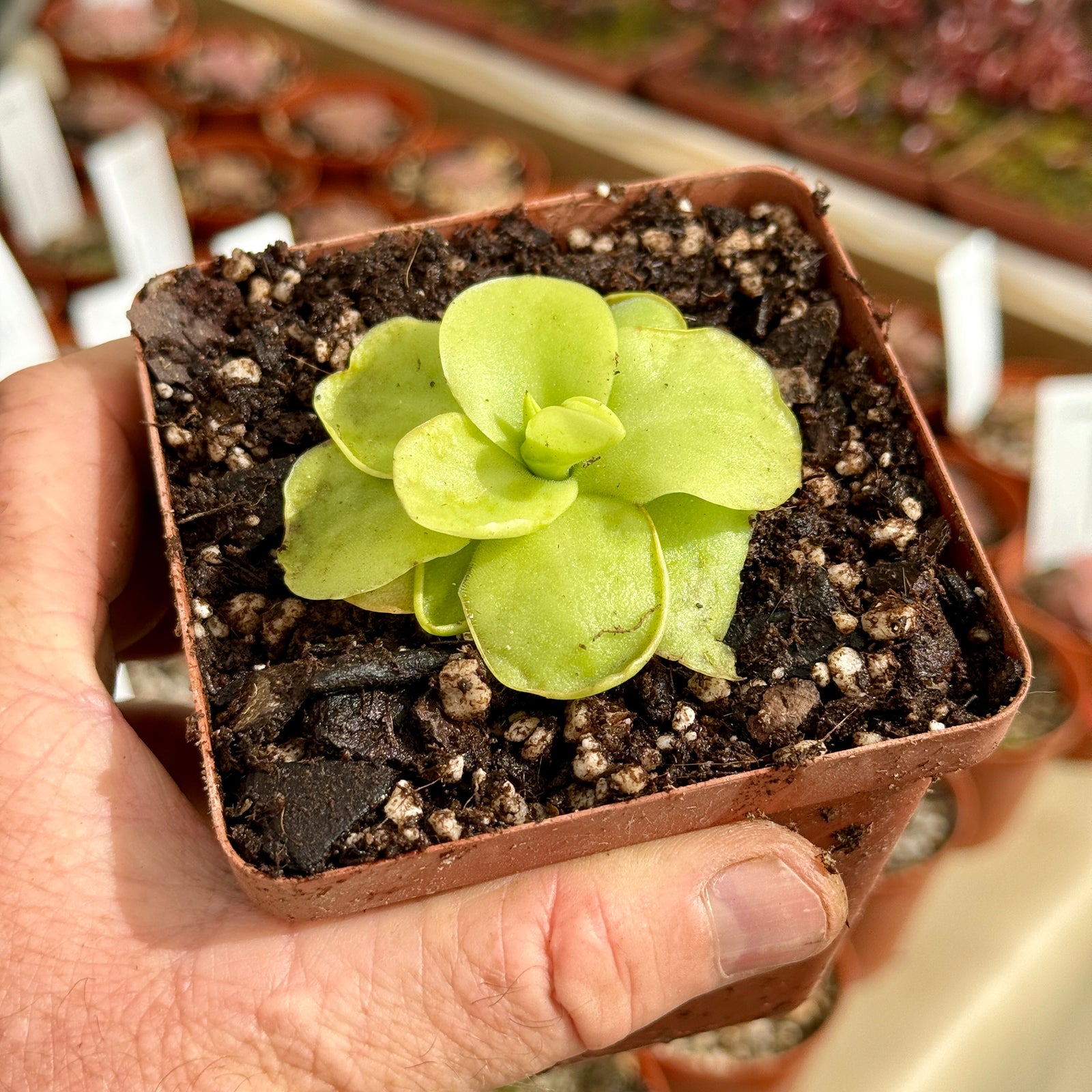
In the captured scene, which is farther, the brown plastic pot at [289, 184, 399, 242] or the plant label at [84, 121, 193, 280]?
the brown plastic pot at [289, 184, 399, 242]

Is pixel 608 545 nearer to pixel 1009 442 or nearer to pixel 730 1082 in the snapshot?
pixel 730 1082

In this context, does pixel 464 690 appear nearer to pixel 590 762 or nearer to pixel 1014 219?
pixel 590 762

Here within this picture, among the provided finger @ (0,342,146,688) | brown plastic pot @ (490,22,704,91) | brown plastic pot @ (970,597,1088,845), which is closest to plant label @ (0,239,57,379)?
finger @ (0,342,146,688)

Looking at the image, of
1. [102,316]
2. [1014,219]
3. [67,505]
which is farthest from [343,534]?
[1014,219]

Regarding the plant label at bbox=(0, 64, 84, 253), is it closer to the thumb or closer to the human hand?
the human hand

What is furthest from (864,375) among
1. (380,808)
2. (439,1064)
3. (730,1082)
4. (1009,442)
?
(1009,442)
